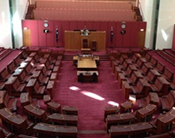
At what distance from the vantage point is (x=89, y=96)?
9.59m

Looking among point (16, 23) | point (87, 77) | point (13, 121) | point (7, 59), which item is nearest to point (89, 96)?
point (87, 77)

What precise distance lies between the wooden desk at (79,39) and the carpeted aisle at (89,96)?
3.53 meters

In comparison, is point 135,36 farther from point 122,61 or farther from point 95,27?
point 122,61

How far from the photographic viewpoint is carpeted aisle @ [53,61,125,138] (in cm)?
730

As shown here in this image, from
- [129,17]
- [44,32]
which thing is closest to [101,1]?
[129,17]

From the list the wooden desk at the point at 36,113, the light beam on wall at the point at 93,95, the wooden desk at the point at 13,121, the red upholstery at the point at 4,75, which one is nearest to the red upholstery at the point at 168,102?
the light beam on wall at the point at 93,95

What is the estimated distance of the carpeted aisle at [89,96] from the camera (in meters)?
7.30

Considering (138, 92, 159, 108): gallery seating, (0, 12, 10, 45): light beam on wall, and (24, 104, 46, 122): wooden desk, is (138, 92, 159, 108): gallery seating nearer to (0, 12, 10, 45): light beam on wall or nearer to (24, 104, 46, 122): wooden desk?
(24, 104, 46, 122): wooden desk

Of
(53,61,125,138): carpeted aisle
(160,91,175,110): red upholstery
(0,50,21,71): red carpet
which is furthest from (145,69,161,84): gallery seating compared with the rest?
(0,50,21,71): red carpet

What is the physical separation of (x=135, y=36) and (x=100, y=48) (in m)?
3.33

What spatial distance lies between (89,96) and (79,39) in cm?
719

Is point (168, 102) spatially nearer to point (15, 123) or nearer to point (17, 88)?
point (15, 123)

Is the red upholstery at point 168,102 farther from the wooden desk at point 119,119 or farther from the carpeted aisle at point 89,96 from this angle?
the wooden desk at point 119,119

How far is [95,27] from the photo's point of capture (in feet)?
57.8
